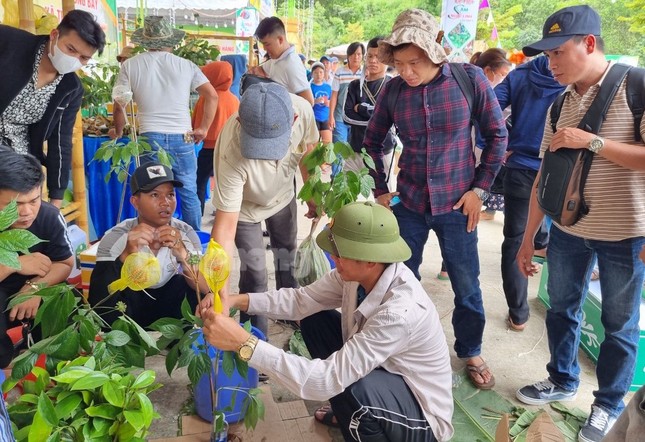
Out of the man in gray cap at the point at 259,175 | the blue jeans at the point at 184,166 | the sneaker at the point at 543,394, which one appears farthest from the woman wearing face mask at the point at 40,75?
the sneaker at the point at 543,394

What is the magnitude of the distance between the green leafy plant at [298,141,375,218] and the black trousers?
2.88ft

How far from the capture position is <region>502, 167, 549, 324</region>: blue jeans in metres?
2.72

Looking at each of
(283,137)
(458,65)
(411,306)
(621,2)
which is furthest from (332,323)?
(621,2)

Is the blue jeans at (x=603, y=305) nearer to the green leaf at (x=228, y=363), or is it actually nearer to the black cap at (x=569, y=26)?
the black cap at (x=569, y=26)

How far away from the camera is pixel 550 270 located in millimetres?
2203

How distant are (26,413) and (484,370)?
6.31ft

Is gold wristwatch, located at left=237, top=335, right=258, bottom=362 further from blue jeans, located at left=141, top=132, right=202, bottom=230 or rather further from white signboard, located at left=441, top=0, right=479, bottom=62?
white signboard, located at left=441, top=0, right=479, bottom=62

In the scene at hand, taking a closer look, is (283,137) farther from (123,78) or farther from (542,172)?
(123,78)

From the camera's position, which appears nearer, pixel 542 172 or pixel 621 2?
pixel 542 172

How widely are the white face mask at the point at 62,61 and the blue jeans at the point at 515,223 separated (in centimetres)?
224

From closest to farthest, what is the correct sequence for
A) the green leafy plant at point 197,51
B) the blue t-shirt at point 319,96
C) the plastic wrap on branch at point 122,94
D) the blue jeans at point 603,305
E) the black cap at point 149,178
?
the blue jeans at point 603,305, the black cap at point 149,178, the plastic wrap on branch at point 122,94, the green leafy plant at point 197,51, the blue t-shirt at point 319,96

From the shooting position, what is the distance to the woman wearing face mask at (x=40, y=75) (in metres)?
2.46

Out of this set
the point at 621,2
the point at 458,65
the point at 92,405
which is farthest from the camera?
the point at 621,2

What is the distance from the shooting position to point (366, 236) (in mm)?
1591
